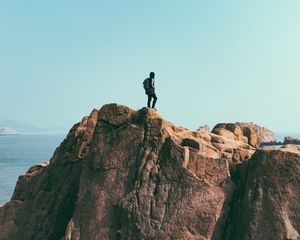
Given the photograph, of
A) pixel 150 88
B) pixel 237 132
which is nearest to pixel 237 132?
pixel 237 132

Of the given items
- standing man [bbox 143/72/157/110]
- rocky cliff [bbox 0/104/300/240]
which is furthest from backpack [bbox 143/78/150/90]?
rocky cliff [bbox 0/104/300/240]

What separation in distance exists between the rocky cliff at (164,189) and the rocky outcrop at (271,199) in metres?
0.05

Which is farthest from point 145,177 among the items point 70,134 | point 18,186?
point 18,186

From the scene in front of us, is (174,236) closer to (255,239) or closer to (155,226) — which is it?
(155,226)

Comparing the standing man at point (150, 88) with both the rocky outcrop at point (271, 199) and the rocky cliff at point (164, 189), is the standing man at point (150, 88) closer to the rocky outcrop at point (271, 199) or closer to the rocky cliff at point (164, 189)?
the rocky cliff at point (164, 189)

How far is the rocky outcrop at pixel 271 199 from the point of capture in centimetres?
2411

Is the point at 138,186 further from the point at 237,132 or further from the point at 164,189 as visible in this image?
the point at 237,132

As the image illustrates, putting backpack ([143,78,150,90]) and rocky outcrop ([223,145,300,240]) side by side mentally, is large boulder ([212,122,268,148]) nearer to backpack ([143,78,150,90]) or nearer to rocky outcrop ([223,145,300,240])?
backpack ([143,78,150,90])

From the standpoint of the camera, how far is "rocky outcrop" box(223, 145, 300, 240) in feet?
79.1

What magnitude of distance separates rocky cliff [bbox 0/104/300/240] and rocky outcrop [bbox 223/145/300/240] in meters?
0.05

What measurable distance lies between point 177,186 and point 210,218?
245 cm

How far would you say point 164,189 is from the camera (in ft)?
87.0

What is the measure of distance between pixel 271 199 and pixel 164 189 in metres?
5.76

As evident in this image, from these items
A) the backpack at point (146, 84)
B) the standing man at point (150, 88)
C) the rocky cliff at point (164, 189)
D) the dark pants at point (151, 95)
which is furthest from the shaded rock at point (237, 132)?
the backpack at point (146, 84)
